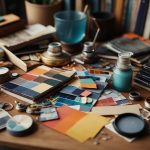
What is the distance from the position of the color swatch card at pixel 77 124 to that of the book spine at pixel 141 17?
0.55 meters

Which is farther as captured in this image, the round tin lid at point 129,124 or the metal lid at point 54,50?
the metal lid at point 54,50

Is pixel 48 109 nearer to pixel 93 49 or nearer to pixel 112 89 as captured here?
pixel 112 89

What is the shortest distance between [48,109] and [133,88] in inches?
11.2

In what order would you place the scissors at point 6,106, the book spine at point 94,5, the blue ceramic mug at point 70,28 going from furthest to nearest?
1. the book spine at point 94,5
2. the blue ceramic mug at point 70,28
3. the scissors at point 6,106

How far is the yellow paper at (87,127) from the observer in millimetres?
793

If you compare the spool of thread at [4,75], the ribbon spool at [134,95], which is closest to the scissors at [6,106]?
the spool of thread at [4,75]

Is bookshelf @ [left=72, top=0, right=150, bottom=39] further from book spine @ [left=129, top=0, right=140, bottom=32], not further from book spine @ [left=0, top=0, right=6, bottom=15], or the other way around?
book spine @ [left=0, top=0, right=6, bottom=15]

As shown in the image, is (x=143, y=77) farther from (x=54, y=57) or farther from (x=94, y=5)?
(x=94, y=5)

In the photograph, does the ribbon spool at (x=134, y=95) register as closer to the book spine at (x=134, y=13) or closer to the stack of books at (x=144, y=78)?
the stack of books at (x=144, y=78)

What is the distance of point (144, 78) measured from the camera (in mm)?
994

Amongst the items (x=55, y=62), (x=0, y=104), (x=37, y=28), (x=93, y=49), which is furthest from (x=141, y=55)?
(x=0, y=104)

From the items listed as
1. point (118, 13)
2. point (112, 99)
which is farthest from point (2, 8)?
point (112, 99)

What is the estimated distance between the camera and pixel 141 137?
2.60 ft

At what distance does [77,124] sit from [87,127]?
3 cm
